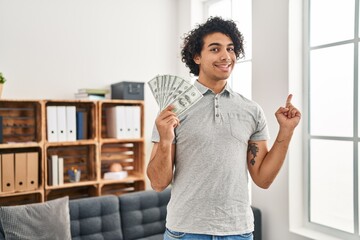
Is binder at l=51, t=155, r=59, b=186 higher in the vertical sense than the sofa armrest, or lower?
higher

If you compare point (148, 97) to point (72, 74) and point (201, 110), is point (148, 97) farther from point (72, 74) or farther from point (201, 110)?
point (201, 110)

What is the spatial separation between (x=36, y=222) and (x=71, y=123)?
96 centimetres

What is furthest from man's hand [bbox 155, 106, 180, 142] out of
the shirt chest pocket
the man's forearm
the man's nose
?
the man's forearm

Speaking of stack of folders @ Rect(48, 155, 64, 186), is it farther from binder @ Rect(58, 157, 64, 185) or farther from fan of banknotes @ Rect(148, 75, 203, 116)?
fan of banknotes @ Rect(148, 75, 203, 116)

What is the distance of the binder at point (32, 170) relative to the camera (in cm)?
290

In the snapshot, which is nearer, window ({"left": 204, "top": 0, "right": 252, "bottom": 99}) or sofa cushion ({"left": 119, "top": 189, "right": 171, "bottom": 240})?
sofa cushion ({"left": 119, "top": 189, "right": 171, "bottom": 240})

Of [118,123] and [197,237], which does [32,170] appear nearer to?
[118,123]

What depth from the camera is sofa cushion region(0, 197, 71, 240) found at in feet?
7.88

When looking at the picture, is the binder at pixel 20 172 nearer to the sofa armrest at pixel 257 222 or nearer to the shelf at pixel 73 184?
the shelf at pixel 73 184
